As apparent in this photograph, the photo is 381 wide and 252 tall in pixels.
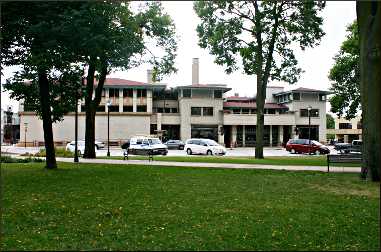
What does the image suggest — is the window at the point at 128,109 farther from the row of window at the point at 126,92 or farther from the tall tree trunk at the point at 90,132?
the tall tree trunk at the point at 90,132

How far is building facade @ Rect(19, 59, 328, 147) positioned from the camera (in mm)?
63438

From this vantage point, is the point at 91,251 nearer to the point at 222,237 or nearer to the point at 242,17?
the point at 222,237

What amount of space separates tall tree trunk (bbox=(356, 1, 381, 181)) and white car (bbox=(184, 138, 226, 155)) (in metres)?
25.7

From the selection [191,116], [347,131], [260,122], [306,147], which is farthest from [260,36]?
[347,131]

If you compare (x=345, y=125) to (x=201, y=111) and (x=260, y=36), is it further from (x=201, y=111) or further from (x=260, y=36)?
(x=260, y=36)

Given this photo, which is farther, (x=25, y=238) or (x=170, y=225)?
(x=170, y=225)

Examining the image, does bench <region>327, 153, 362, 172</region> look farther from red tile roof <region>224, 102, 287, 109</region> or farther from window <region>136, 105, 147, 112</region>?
window <region>136, 105, 147, 112</region>

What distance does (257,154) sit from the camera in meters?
29.9

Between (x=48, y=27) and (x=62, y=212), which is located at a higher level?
(x=48, y=27)

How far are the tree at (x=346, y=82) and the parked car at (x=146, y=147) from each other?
14922 mm

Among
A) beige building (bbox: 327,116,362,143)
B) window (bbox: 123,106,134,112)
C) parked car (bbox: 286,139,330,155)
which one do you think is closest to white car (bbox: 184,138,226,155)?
parked car (bbox: 286,139,330,155)

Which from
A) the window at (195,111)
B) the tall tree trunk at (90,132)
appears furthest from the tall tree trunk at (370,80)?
the window at (195,111)

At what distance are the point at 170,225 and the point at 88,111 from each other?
21754 millimetres

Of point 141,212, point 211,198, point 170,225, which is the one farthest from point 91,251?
point 211,198
